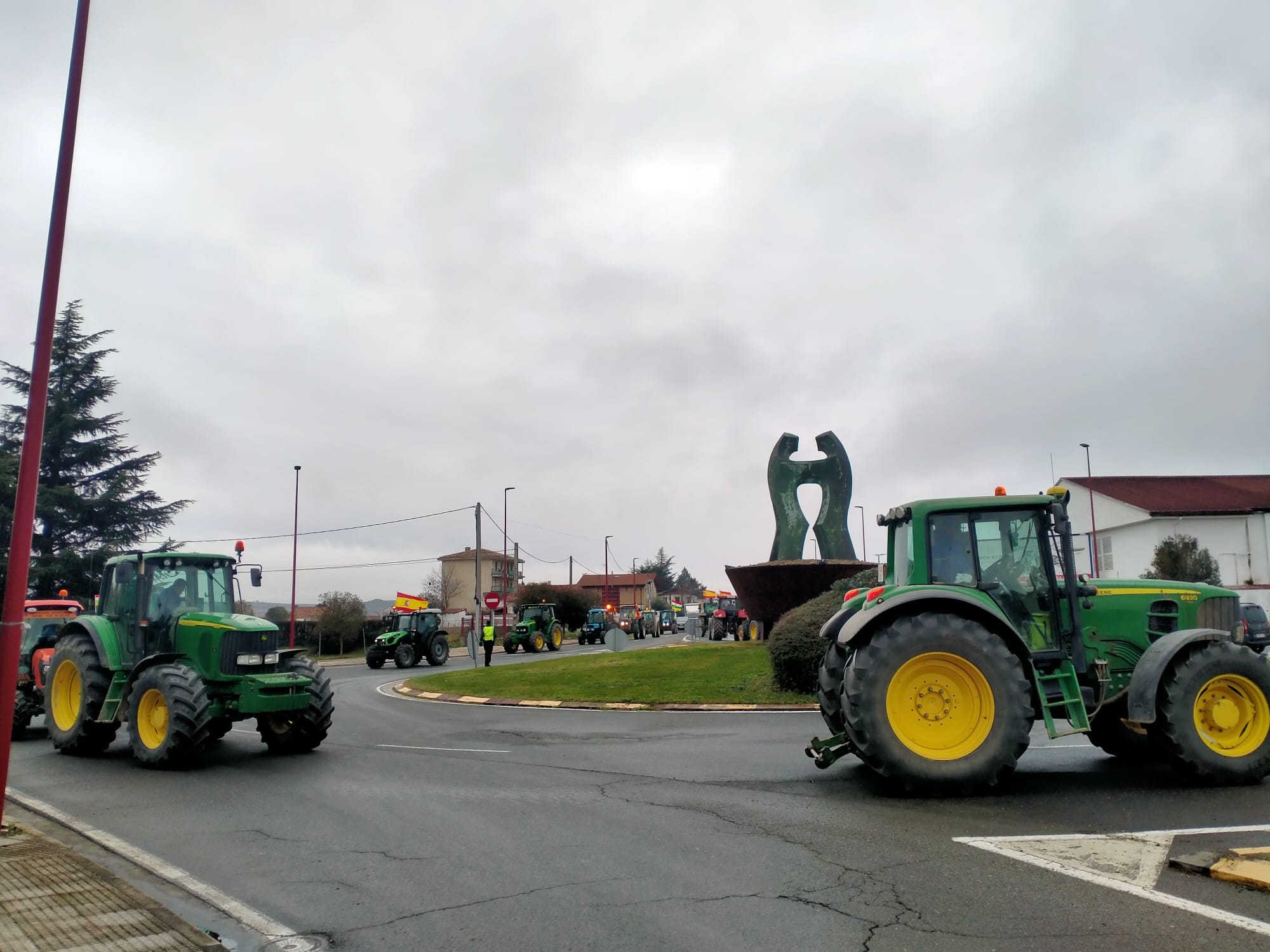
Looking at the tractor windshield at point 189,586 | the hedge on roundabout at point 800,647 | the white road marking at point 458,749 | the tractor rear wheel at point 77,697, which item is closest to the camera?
the white road marking at point 458,749

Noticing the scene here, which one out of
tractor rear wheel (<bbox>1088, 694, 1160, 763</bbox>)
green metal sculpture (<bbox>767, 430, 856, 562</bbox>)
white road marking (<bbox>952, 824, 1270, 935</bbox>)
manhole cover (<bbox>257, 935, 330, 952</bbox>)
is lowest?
manhole cover (<bbox>257, 935, 330, 952</bbox>)

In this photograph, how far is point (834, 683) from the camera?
8.35m

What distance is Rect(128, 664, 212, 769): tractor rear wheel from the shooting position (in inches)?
415

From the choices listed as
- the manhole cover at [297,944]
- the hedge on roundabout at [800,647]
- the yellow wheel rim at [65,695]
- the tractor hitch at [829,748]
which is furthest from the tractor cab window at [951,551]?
the yellow wheel rim at [65,695]

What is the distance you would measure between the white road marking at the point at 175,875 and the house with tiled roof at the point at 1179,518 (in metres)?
47.4

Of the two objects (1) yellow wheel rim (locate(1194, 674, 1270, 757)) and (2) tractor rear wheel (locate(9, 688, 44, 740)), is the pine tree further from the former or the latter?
(1) yellow wheel rim (locate(1194, 674, 1270, 757))

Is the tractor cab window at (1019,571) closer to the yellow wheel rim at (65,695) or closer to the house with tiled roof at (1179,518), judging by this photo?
the yellow wheel rim at (65,695)

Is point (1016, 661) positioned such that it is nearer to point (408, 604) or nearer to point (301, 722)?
point (301, 722)

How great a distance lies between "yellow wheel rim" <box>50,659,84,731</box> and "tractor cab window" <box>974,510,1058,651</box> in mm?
11693

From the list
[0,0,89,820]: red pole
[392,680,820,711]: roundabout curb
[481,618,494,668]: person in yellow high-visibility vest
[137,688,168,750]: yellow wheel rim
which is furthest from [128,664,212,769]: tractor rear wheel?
[481,618,494,668]: person in yellow high-visibility vest

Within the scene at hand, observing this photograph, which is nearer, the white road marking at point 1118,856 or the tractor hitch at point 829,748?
the white road marking at point 1118,856

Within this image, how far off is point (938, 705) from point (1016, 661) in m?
0.71

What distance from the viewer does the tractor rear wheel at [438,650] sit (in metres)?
38.1

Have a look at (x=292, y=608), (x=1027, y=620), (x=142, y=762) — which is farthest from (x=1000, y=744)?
(x=292, y=608)
